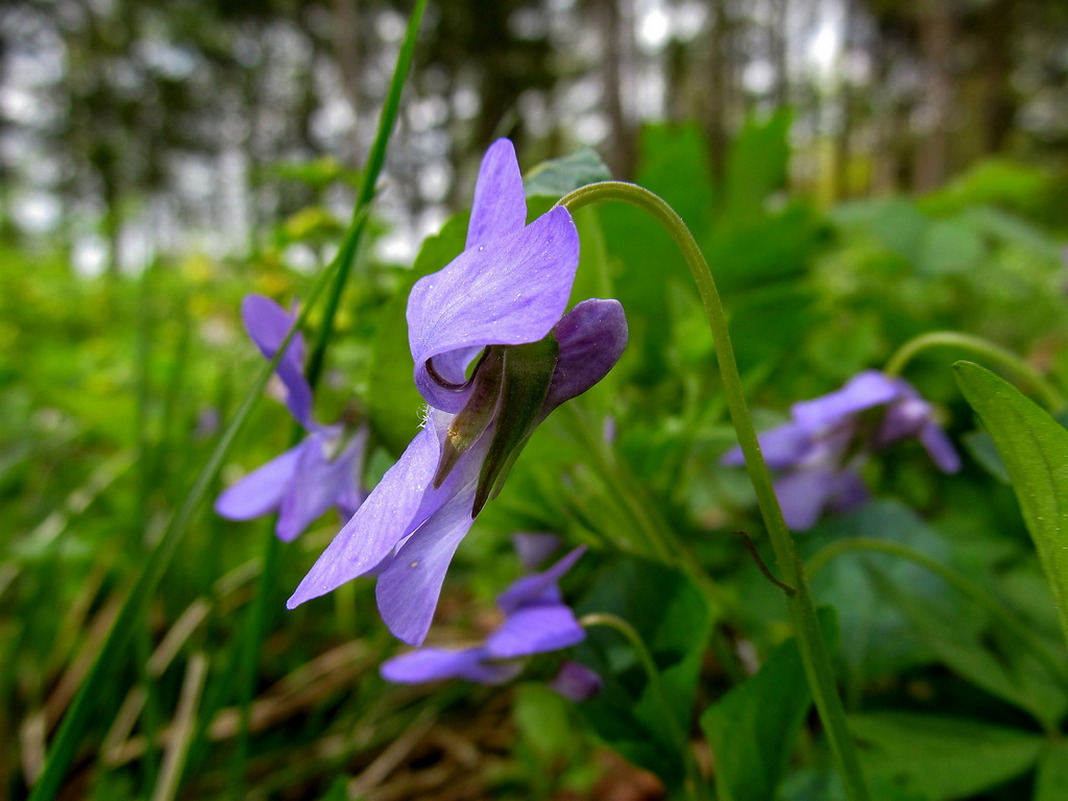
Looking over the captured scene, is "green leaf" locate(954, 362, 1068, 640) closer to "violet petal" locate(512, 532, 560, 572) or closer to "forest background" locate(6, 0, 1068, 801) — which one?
"forest background" locate(6, 0, 1068, 801)

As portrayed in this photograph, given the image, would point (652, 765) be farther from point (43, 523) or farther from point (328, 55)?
point (328, 55)

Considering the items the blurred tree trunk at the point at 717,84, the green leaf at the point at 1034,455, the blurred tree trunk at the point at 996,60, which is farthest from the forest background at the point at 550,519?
the blurred tree trunk at the point at 996,60

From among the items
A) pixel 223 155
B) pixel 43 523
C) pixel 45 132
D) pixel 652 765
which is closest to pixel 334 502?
pixel 652 765

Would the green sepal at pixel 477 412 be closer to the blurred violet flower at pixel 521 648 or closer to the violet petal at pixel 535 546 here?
the blurred violet flower at pixel 521 648

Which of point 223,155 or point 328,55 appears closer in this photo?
point 328,55

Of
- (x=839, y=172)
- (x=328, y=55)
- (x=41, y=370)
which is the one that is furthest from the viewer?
(x=328, y=55)

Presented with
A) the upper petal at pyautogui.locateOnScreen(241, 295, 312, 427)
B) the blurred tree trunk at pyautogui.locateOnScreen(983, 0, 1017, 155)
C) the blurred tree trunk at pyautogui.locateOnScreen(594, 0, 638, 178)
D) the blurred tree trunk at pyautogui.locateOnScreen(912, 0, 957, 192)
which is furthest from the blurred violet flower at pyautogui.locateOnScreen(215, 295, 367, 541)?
the blurred tree trunk at pyautogui.locateOnScreen(983, 0, 1017, 155)
